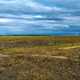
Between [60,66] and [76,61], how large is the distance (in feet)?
11.5

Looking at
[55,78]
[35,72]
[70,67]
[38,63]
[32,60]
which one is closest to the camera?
[55,78]

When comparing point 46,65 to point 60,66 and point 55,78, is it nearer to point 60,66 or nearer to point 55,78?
point 60,66

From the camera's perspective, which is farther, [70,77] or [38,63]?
[38,63]

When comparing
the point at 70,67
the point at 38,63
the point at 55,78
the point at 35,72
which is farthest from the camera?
the point at 38,63

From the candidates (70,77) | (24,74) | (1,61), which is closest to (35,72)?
(24,74)

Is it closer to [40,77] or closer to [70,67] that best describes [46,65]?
[70,67]

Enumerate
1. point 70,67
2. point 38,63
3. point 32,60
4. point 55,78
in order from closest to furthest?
point 55,78 < point 70,67 < point 38,63 < point 32,60

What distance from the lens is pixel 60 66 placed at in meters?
31.9

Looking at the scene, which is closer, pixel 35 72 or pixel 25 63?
pixel 35 72

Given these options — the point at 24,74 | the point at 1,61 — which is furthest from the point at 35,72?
the point at 1,61

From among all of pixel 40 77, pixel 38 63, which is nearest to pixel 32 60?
pixel 38 63

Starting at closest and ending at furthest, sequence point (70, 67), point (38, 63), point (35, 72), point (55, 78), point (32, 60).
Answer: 1. point (55, 78)
2. point (35, 72)
3. point (70, 67)
4. point (38, 63)
5. point (32, 60)

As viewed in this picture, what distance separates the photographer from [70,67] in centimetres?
3138

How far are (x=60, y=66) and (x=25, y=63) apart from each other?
3657 mm
